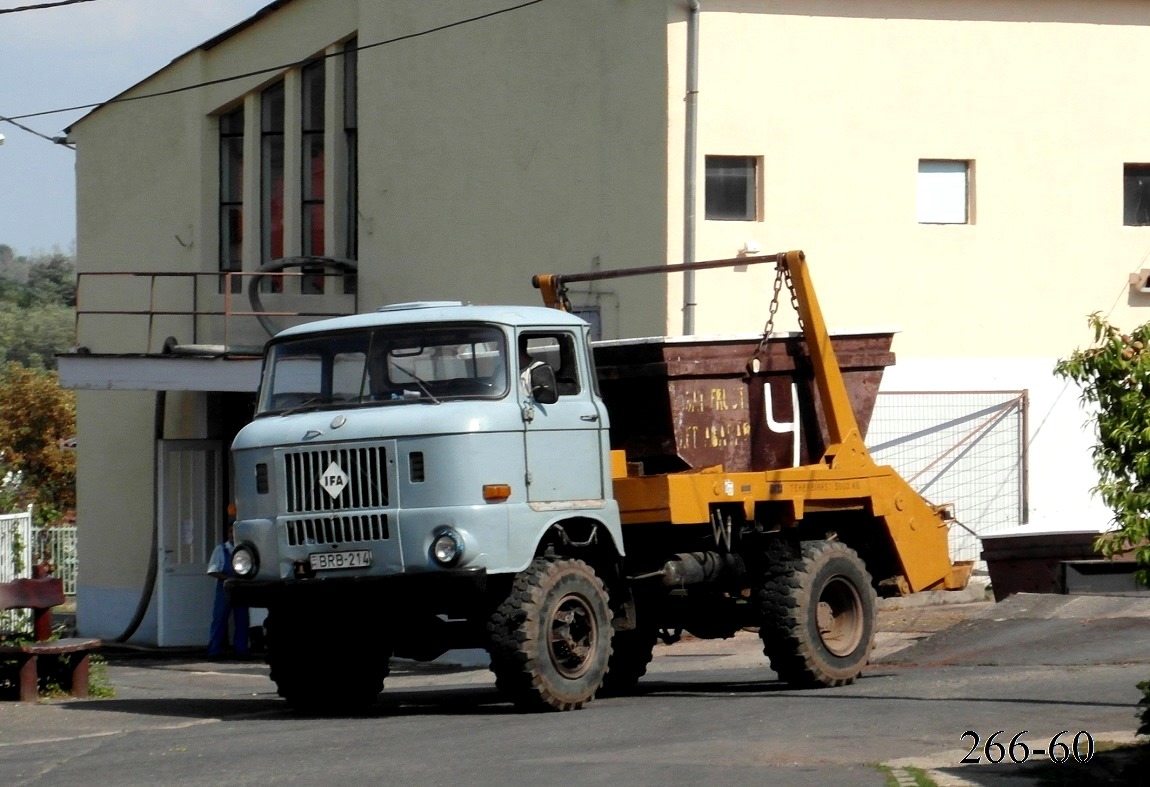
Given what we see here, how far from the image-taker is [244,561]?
39.3 feet

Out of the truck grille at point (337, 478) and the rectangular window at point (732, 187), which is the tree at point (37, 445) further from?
the truck grille at point (337, 478)

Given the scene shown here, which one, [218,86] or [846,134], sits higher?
[218,86]

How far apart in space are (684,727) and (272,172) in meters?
16.9

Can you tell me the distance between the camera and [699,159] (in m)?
19.2

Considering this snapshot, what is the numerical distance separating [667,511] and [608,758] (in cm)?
317

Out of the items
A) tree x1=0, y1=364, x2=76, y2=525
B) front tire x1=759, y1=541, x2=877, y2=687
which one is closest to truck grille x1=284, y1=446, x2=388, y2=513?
front tire x1=759, y1=541, x2=877, y2=687

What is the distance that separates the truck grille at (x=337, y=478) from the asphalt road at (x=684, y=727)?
1431 mm

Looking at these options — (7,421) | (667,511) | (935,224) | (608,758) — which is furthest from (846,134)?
(7,421)

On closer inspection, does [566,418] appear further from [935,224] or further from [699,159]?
[935,224]

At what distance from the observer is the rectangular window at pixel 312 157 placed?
2498 cm

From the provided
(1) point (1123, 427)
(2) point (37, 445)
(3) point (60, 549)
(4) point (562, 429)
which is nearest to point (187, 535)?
(3) point (60, 549)

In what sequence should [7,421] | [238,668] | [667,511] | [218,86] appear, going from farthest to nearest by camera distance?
[7,421] < [218,86] < [238,668] < [667,511]

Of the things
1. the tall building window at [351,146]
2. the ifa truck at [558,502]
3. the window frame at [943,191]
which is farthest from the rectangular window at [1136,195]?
the tall building window at [351,146]

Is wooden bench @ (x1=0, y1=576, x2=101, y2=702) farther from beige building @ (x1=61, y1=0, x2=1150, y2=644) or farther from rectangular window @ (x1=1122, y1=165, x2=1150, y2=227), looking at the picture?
rectangular window @ (x1=1122, y1=165, x2=1150, y2=227)
